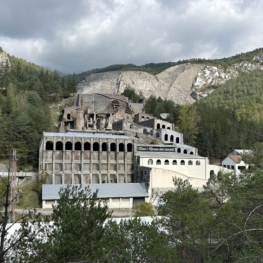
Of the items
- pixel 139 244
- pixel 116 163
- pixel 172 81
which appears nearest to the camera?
pixel 139 244

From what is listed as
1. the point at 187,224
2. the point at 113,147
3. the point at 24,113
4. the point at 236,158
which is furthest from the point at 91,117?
the point at 187,224

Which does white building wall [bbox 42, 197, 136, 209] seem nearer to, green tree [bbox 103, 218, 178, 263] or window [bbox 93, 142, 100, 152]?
window [bbox 93, 142, 100, 152]

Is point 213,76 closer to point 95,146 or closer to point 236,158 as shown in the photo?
point 236,158

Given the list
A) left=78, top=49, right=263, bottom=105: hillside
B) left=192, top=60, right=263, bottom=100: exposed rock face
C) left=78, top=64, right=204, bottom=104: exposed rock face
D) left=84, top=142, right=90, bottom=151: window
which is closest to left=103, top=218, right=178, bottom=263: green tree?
left=84, top=142, right=90, bottom=151: window

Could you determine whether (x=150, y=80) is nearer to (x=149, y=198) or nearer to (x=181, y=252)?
(x=149, y=198)

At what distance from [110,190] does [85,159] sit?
29.0 ft

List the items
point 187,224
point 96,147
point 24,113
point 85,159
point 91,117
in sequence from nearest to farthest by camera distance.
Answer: point 187,224 < point 85,159 < point 96,147 < point 24,113 < point 91,117

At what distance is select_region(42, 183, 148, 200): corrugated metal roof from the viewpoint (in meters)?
35.3

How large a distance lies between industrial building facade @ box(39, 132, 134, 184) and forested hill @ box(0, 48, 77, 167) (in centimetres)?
378

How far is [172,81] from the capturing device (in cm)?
12644

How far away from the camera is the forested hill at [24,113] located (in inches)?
1796

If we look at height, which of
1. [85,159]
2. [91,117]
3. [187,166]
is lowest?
[187,166]

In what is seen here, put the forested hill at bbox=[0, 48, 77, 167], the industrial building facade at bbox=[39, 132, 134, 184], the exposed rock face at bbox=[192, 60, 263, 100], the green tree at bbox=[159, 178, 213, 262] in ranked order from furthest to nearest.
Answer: the exposed rock face at bbox=[192, 60, 263, 100] < the forested hill at bbox=[0, 48, 77, 167] < the industrial building facade at bbox=[39, 132, 134, 184] < the green tree at bbox=[159, 178, 213, 262]

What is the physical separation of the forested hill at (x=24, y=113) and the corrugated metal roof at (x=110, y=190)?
21.8ft
